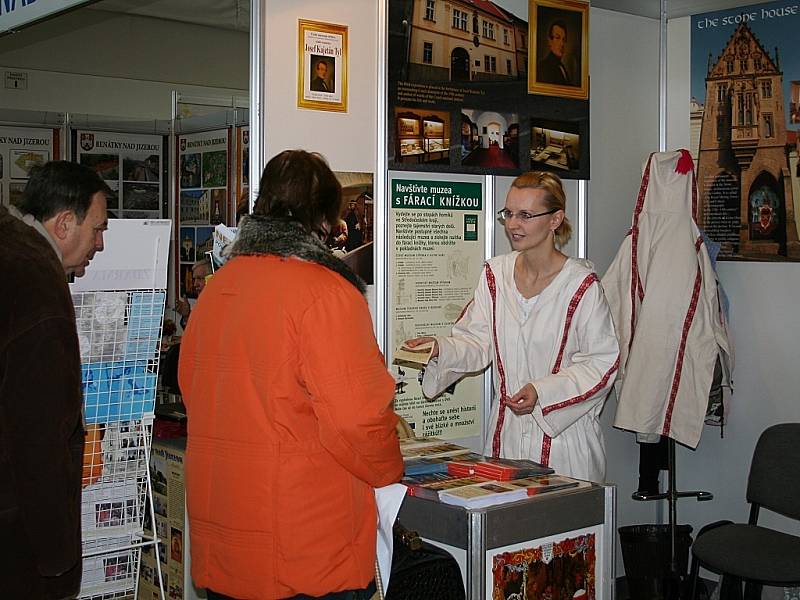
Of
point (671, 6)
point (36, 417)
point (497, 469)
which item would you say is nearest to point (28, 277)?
point (36, 417)

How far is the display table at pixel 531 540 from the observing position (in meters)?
2.69

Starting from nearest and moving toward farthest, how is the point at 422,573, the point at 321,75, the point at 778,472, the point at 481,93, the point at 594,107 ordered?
the point at 422,573, the point at 321,75, the point at 778,472, the point at 481,93, the point at 594,107

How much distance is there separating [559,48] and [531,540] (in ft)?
8.13

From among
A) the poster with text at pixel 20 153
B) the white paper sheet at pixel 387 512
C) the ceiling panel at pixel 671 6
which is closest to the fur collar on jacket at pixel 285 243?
the white paper sheet at pixel 387 512

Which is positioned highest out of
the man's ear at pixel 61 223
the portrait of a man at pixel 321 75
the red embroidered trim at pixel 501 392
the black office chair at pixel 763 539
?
the portrait of a man at pixel 321 75

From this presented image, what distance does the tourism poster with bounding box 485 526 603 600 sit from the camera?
8.98 feet

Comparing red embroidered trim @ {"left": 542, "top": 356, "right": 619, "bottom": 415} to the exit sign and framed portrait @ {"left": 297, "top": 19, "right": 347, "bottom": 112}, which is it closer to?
framed portrait @ {"left": 297, "top": 19, "right": 347, "bottom": 112}

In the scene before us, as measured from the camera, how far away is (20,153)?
390 centimetres

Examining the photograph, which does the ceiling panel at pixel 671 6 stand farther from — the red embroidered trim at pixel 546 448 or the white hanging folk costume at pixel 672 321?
the red embroidered trim at pixel 546 448

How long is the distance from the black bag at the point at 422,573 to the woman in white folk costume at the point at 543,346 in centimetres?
70

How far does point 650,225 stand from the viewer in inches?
181

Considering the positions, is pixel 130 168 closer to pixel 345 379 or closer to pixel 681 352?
pixel 345 379

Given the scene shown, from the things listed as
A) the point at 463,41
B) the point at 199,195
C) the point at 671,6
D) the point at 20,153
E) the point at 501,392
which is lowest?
the point at 501,392

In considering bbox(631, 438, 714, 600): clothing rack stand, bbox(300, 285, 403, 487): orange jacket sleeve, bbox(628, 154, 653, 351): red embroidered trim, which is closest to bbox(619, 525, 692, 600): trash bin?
bbox(631, 438, 714, 600): clothing rack stand
